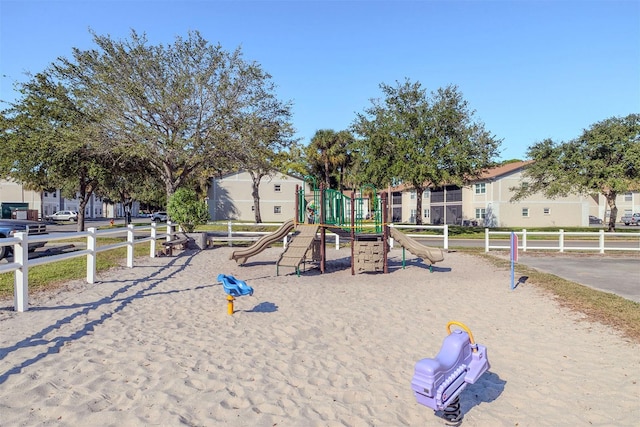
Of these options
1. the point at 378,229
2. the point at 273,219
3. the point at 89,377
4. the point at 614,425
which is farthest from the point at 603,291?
the point at 273,219

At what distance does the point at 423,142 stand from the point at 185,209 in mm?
19530

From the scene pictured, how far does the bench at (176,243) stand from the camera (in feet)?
48.5

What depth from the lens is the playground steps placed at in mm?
10320

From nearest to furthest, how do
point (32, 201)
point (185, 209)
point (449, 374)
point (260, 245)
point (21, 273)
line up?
point (449, 374) → point (21, 273) → point (260, 245) → point (185, 209) → point (32, 201)

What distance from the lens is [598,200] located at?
69.2 meters

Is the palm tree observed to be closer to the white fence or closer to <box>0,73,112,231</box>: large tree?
the white fence

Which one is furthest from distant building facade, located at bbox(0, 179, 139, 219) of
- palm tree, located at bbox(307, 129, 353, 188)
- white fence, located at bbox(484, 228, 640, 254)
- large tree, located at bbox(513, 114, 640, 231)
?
large tree, located at bbox(513, 114, 640, 231)

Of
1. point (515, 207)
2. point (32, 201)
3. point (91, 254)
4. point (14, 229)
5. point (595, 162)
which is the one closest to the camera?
point (91, 254)

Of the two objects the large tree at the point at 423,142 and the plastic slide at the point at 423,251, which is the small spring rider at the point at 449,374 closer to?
the plastic slide at the point at 423,251

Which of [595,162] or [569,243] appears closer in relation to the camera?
[569,243]

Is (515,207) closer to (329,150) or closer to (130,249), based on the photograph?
(329,150)

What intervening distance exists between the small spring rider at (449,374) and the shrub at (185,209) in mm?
15960

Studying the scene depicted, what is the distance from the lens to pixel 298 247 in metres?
11.0

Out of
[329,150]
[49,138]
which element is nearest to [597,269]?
[49,138]
